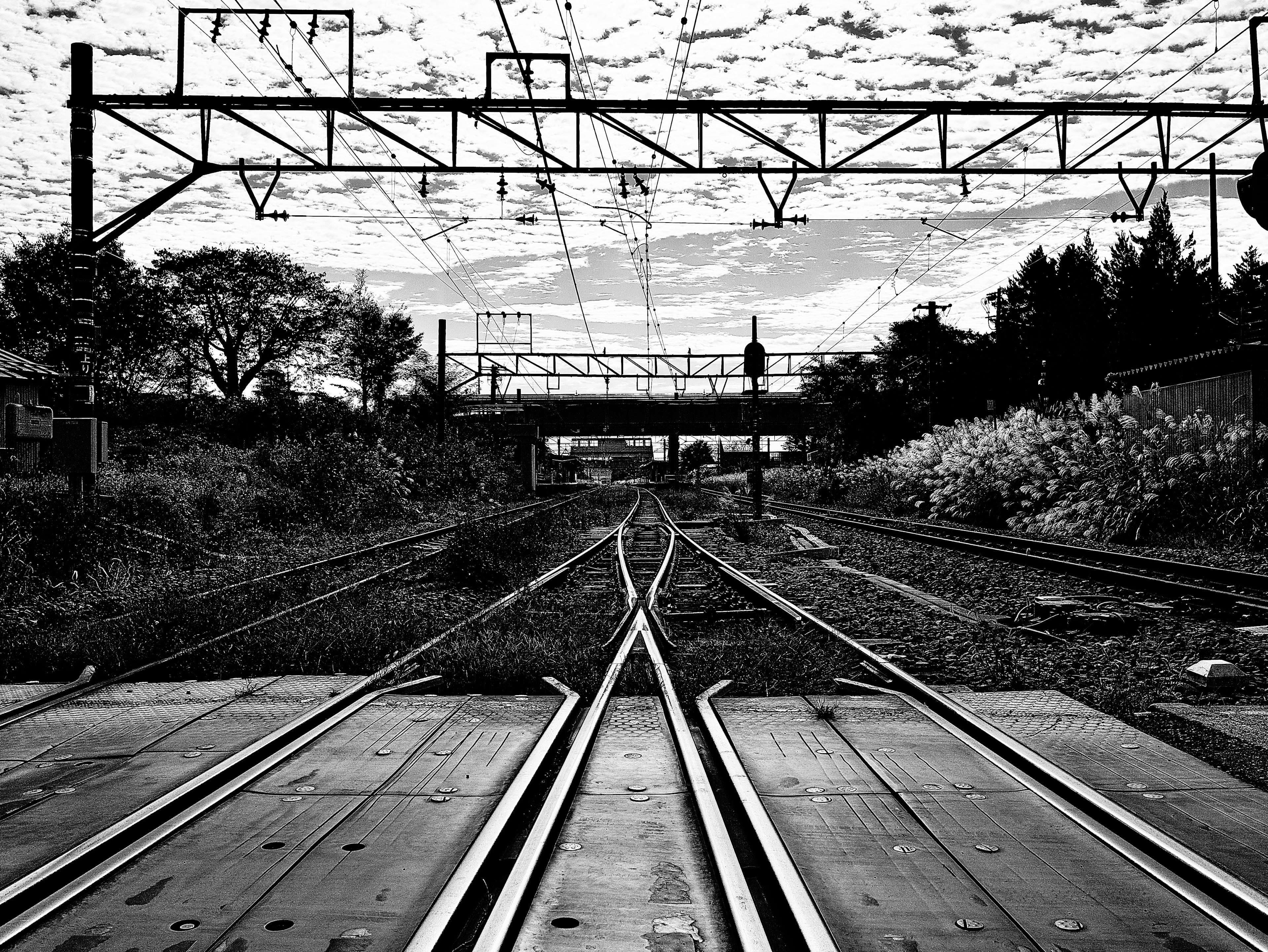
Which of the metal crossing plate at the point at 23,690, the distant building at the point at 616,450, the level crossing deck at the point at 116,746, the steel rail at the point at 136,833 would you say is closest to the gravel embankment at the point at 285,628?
the metal crossing plate at the point at 23,690

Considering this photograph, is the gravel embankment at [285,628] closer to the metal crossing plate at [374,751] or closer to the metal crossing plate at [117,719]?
the metal crossing plate at [117,719]

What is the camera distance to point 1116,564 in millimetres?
13297

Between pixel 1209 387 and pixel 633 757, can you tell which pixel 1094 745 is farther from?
pixel 1209 387

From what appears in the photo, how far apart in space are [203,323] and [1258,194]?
55.7 metres

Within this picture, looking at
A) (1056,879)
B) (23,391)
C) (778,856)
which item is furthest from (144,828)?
(23,391)

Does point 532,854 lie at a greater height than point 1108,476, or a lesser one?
lesser

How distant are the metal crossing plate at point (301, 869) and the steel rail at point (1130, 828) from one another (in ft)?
7.26

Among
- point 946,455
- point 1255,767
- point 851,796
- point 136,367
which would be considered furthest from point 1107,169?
point 136,367

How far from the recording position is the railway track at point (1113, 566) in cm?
1005

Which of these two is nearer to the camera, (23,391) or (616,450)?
(23,391)

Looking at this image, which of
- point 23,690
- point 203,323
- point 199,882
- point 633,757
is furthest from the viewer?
point 203,323

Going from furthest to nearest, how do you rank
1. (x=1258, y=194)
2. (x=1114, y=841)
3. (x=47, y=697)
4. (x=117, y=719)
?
(x=47, y=697)
(x=1258, y=194)
(x=117, y=719)
(x=1114, y=841)

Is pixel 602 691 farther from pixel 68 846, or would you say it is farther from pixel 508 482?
pixel 508 482

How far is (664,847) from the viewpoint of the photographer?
3.06 metres
